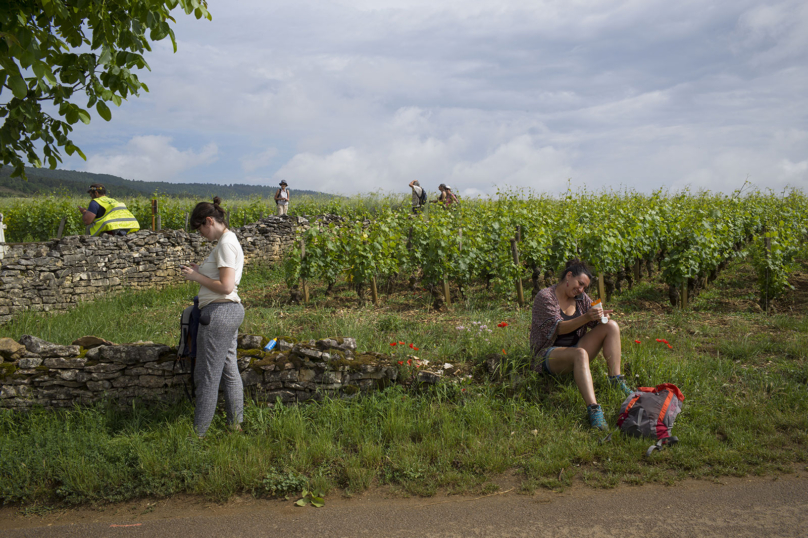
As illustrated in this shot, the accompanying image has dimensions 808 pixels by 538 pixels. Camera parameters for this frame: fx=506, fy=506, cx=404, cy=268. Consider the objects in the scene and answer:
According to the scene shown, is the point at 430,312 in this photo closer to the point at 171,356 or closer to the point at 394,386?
the point at 394,386

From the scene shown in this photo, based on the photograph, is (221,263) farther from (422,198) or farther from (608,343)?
(422,198)

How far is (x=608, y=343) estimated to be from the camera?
429 cm

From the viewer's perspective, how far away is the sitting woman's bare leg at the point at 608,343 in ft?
14.0

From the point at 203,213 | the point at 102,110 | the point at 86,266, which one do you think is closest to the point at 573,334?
the point at 203,213

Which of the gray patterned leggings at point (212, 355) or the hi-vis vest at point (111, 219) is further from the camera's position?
the hi-vis vest at point (111, 219)

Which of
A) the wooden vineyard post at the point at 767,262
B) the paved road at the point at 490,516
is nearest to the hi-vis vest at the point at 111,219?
the paved road at the point at 490,516

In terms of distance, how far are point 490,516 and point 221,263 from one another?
2.49 meters

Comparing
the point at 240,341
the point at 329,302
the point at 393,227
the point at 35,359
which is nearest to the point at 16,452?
the point at 35,359

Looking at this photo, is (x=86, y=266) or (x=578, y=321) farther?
(x=86, y=266)

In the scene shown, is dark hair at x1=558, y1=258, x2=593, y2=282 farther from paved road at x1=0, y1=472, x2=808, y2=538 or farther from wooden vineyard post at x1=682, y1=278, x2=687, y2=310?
wooden vineyard post at x1=682, y1=278, x2=687, y2=310

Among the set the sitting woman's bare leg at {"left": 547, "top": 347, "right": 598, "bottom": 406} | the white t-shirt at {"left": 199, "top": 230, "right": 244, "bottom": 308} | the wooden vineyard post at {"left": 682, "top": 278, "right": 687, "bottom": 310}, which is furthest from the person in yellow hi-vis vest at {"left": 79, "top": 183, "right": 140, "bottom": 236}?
the wooden vineyard post at {"left": 682, "top": 278, "right": 687, "bottom": 310}

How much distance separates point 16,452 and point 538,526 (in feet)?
12.2

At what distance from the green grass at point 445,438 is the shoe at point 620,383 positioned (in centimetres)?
9

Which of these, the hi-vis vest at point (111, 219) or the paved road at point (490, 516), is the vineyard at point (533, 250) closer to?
the hi-vis vest at point (111, 219)
